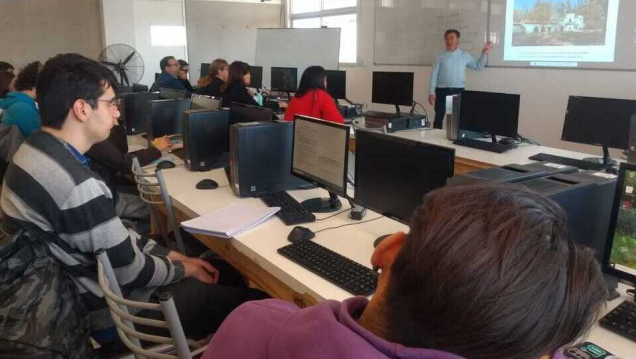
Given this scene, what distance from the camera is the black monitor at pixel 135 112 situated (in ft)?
14.8

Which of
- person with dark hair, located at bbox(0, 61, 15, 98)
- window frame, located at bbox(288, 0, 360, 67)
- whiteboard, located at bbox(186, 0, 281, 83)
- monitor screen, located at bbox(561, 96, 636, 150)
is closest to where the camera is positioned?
monitor screen, located at bbox(561, 96, 636, 150)

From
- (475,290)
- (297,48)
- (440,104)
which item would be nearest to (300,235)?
(475,290)

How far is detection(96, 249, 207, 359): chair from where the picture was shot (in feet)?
3.91

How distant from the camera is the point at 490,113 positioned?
3.84m

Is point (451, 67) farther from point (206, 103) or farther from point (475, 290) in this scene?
point (475, 290)

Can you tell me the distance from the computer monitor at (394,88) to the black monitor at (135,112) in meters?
2.59

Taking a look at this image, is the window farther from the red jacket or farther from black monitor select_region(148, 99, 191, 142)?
black monitor select_region(148, 99, 191, 142)

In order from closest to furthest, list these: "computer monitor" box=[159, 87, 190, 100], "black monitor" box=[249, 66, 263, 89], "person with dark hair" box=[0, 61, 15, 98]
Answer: "person with dark hair" box=[0, 61, 15, 98], "computer monitor" box=[159, 87, 190, 100], "black monitor" box=[249, 66, 263, 89]

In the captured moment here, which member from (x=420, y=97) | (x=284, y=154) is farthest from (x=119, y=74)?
(x=284, y=154)

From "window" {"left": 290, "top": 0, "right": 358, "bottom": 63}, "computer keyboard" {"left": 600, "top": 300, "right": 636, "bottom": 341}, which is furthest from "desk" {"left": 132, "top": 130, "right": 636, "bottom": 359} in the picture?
"window" {"left": 290, "top": 0, "right": 358, "bottom": 63}

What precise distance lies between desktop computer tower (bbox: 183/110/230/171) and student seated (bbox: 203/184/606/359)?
8.12ft

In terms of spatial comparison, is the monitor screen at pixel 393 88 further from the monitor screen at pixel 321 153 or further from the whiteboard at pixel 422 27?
the monitor screen at pixel 321 153

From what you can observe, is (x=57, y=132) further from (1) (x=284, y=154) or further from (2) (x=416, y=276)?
(2) (x=416, y=276)

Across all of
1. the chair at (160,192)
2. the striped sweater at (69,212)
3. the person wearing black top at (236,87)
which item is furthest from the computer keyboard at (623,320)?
the person wearing black top at (236,87)
